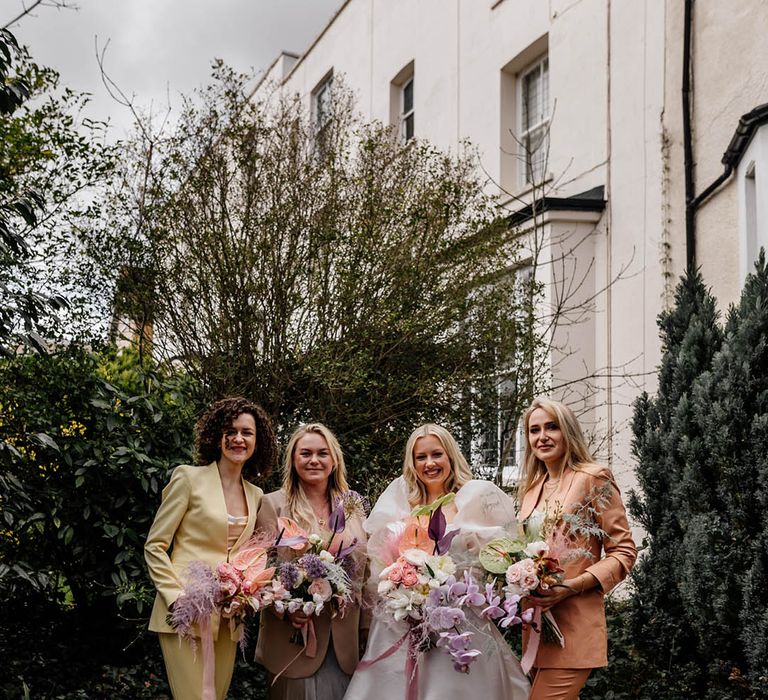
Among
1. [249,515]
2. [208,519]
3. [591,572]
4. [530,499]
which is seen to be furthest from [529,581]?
[208,519]

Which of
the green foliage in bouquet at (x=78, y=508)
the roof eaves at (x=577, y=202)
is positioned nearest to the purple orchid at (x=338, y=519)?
the green foliage in bouquet at (x=78, y=508)

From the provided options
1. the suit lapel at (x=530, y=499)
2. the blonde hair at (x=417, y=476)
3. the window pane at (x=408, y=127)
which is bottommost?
the suit lapel at (x=530, y=499)

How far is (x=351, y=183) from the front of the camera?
9.44 meters

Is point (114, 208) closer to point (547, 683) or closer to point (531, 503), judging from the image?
point (531, 503)

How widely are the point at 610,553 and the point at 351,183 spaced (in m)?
5.55

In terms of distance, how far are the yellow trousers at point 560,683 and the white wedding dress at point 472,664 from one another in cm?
14

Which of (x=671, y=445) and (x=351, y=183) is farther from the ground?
A: (x=351, y=183)

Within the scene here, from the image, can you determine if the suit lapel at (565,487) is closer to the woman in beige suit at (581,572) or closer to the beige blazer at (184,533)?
the woman in beige suit at (581,572)

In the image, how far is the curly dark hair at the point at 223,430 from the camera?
217 inches

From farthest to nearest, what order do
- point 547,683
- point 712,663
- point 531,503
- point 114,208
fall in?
1. point 114,208
2. point 712,663
3. point 531,503
4. point 547,683

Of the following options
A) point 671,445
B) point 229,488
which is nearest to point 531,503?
point 229,488

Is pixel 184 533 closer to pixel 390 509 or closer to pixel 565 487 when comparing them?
pixel 390 509

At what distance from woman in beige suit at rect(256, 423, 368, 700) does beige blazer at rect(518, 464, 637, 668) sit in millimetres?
1081

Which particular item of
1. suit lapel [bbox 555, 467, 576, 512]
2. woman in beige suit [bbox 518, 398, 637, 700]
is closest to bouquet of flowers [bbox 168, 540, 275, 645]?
woman in beige suit [bbox 518, 398, 637, 700]
